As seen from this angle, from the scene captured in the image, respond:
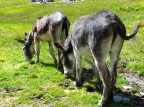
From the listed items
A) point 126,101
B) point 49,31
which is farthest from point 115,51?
point 49,31

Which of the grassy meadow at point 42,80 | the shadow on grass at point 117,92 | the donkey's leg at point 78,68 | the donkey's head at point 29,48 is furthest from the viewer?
the donkey's head at point 29,48

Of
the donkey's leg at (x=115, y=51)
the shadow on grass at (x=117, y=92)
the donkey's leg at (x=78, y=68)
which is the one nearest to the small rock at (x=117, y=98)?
the shadow on grass at (x=117, y=92)

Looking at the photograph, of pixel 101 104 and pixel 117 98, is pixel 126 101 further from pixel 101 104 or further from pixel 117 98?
pixel 101 104

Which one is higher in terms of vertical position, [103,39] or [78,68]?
[103,39]

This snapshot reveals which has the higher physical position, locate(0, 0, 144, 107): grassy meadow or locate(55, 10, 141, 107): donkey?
locate(55, 10, 141, 107): donkey

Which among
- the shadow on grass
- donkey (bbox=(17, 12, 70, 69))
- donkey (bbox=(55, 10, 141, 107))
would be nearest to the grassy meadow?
the shadow on grass

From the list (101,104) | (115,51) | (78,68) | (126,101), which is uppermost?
(115,51)

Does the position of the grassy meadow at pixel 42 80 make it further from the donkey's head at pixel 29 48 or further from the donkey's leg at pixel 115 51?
the donkey's leg at pixel 115 51

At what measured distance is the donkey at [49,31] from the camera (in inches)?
743

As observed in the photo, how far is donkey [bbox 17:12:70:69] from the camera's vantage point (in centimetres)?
1888

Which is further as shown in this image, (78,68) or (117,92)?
(78,68)

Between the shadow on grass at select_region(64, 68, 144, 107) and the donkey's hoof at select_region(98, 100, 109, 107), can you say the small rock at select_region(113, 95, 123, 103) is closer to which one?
the shadow on grass at select_region(64, 68, 144, 107)

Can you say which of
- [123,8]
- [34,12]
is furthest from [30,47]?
[34,12]

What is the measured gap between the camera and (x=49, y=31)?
778 inches
